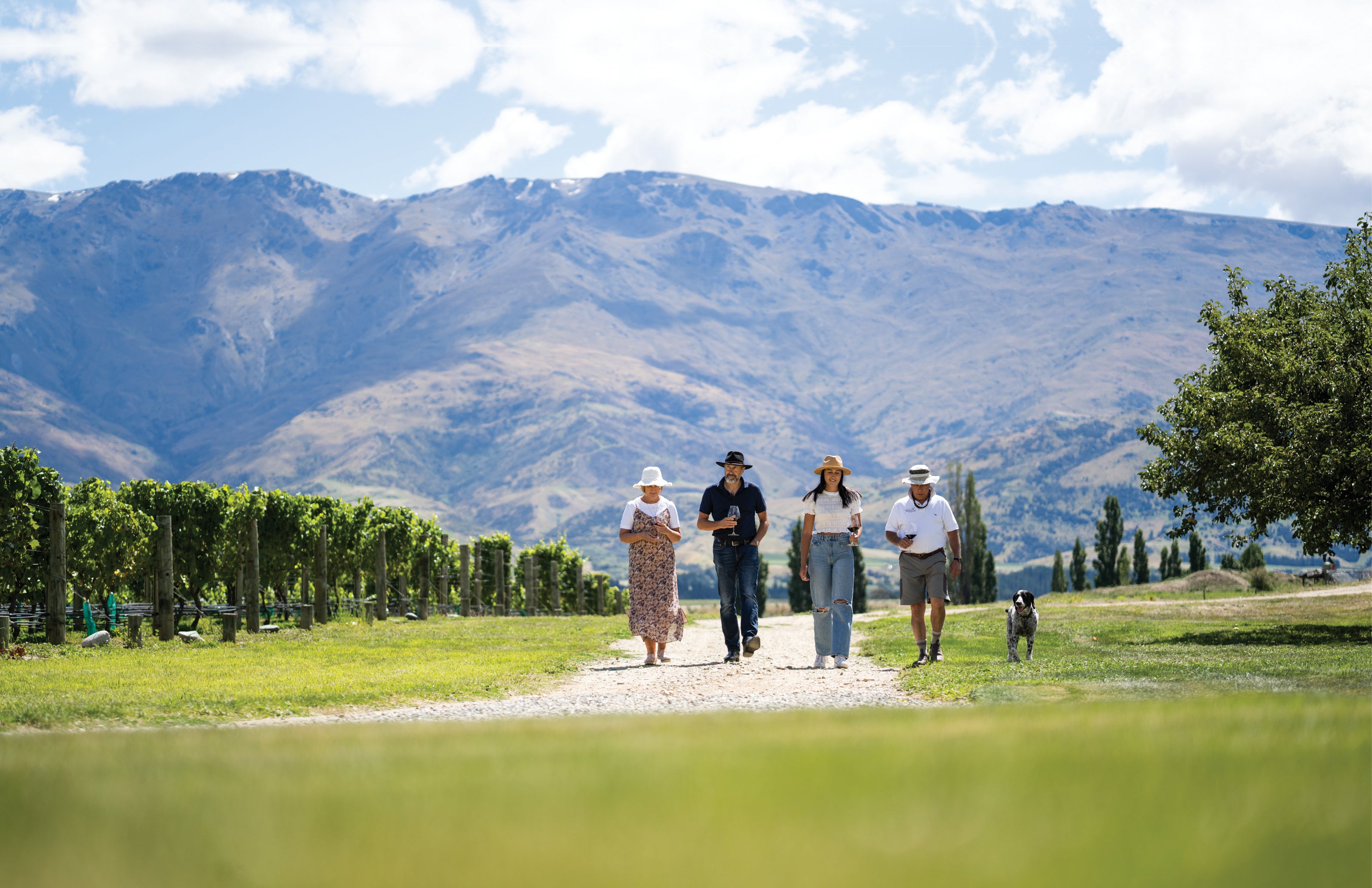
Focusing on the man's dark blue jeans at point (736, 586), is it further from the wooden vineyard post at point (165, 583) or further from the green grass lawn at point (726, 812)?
the green grass lawn at point (726, 812)

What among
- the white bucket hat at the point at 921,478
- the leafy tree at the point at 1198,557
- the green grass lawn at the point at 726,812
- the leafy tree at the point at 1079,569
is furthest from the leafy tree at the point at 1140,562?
the green grass lawn at the point at 726,812

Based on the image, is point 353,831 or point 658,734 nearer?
point 353,831

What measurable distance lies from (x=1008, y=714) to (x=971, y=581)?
101 metres

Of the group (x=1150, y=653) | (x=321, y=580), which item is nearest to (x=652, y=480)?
(x=1150, y=653)

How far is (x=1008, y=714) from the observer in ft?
17.7

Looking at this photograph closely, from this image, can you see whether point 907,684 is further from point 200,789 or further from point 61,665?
point 61,665

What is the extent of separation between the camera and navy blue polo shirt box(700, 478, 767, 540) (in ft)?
53.1

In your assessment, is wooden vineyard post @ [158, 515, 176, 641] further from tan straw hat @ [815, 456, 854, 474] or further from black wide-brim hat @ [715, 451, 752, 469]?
tan straw hat @ [815, 456, 854, 474]

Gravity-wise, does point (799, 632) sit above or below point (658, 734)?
below

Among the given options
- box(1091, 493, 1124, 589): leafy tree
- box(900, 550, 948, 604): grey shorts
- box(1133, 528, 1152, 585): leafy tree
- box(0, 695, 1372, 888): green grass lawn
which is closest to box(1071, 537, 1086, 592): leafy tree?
box(1091, 493, 1124, 589): leafy tree

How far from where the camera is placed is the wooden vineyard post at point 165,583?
21359 mm

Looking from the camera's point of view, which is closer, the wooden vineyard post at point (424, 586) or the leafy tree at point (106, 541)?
the leafy tree at point (106, 541)

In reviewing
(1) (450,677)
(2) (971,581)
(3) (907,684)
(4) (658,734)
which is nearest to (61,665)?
(1) (450,677)

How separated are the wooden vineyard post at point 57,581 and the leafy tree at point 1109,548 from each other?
92029 mm
